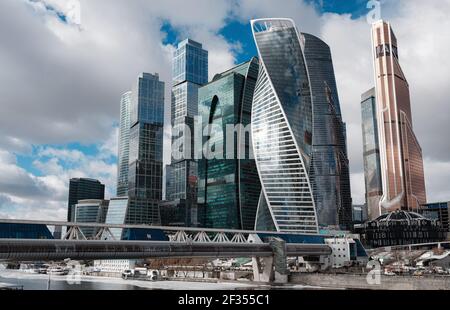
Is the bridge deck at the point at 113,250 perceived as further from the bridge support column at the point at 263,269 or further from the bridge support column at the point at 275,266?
the bridge support column at the point at 263,269

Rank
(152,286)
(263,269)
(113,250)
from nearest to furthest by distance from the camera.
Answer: (113,250)
(152,286)
(263,269)

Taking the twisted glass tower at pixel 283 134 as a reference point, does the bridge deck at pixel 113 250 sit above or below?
below

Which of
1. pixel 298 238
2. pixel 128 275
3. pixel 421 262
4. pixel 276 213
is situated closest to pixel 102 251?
pixel 128 275

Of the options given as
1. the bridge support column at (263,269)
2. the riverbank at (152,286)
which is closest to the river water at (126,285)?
the riverbank at (152,286)

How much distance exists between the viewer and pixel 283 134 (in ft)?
573

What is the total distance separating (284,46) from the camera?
609ft

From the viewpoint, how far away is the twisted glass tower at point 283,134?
175 m

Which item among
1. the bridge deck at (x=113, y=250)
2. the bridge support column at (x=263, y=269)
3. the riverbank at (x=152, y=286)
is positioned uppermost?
the bridge deck at (x=113, y=250)

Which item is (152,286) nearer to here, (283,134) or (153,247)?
(153,247)

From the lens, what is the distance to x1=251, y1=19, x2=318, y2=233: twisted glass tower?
175 meters

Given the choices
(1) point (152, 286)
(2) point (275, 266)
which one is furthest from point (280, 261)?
(1) point (152, 286)

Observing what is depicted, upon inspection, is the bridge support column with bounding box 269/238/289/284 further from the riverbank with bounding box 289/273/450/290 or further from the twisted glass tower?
the twisted glass tower

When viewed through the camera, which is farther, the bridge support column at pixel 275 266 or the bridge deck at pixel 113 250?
the bridge support column at pixel 275 266
